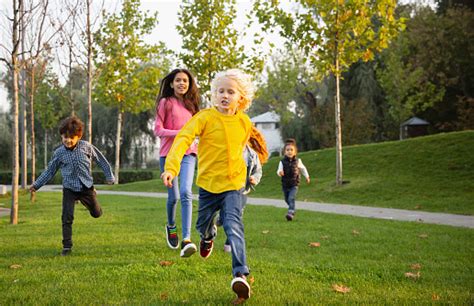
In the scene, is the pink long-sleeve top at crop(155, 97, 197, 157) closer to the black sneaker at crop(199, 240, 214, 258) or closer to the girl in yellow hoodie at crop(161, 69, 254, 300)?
the black sneaker at crop(199, 240, 214, 258)

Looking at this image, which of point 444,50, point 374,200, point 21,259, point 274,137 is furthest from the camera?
point 274,137

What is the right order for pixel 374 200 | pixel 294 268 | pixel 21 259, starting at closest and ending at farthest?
pixel 294 268 → pixel 21 259 → pixel 374 200

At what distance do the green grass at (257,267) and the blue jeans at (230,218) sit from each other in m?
0.30

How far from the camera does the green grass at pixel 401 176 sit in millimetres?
15727

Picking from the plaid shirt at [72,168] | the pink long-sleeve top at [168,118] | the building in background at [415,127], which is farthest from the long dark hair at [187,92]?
the building in background at [415,127]

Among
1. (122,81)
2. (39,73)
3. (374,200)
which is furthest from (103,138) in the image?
(374,200)

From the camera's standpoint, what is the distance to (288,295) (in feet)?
13.4

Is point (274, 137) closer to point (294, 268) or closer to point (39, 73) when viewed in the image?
point (39, 73)

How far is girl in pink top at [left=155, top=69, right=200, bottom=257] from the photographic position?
6289mm

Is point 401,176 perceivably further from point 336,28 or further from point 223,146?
point 223,146

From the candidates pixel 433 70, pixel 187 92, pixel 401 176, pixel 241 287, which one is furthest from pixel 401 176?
pixel 433 70

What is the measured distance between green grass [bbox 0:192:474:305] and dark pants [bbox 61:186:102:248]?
0.23 metres

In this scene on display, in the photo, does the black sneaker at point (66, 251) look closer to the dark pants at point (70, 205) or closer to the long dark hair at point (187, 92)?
the dark pants at point (70, 205)

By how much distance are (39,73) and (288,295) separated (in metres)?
19.5
